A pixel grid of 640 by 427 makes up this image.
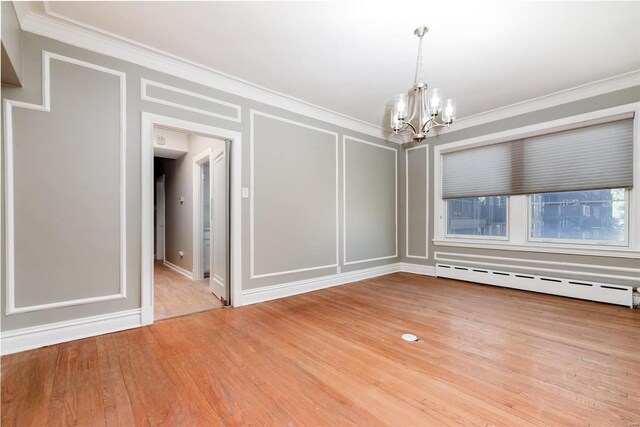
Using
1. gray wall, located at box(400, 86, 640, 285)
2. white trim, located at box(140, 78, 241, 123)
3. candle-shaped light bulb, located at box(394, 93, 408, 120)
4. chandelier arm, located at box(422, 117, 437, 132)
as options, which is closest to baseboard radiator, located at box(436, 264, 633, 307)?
gray wall, located at box(400, 86, 640, 285)

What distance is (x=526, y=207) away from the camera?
13.6 feet

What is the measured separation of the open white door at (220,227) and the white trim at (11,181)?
3.47 ft

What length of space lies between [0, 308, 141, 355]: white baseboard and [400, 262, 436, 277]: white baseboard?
444 centimetres

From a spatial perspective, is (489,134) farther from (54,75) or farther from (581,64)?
(54,75)

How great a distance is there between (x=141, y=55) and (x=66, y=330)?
2.62m

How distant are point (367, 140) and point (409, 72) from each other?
186 cm

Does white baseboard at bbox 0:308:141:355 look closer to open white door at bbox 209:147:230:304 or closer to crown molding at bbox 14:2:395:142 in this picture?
open white door at bbox 209:147:230:304

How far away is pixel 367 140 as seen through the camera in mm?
4988

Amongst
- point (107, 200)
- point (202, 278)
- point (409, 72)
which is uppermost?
point (409, 72)

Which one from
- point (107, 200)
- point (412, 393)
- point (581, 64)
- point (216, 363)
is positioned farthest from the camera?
point (581, 64)

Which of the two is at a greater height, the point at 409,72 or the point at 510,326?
the point at 409,72

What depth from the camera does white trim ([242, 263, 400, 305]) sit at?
3512 mm

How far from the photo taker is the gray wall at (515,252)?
Result: 338 cm

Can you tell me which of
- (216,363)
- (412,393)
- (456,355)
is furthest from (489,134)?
(216,363)
